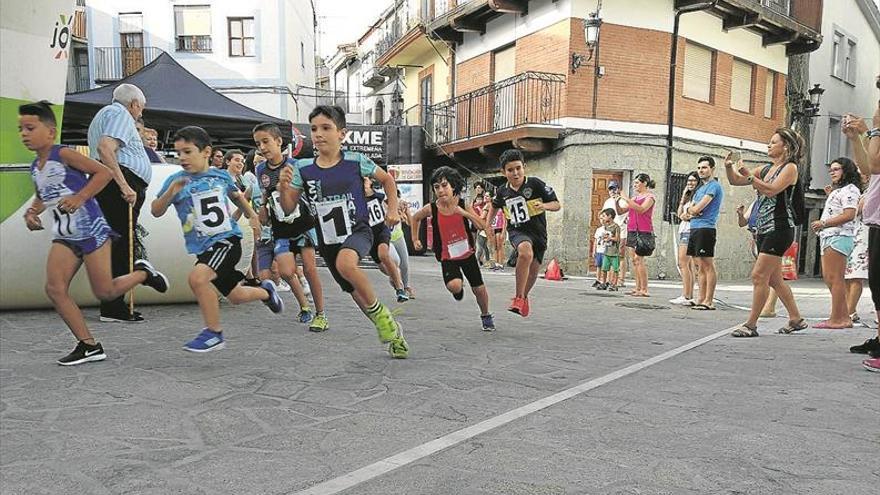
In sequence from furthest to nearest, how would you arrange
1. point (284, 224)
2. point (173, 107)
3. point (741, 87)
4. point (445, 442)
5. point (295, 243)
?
point (741, 87) → point (173, 107) → point (295, 243) → point (284, 224) → point (445, 442)

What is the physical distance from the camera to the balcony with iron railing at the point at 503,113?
1610 cm

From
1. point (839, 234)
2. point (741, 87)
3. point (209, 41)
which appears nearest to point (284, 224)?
point (839, 234)

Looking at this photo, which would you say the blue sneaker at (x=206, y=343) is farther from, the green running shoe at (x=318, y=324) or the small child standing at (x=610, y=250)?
the small child standing at (x=610, y=250)

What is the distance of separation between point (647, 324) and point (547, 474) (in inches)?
192

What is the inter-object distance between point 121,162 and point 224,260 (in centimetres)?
183

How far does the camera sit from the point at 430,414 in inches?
137

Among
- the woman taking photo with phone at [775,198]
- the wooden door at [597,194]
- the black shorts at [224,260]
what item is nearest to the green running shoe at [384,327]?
the black shorts at [224,260]

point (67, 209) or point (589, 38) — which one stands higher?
point (589, 38)

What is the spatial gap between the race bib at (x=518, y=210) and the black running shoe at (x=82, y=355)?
3880 millimetres

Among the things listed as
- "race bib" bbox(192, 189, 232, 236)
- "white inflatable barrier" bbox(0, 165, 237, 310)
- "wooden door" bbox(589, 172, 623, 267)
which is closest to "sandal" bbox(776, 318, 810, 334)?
"race bib" bbox(192, 189, 232, 236)

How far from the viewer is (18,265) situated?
655 cm

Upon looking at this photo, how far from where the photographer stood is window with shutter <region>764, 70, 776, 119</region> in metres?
20.3

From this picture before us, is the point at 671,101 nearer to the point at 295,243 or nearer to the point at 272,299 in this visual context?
the point at 295,243

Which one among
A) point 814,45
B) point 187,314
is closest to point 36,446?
point 187,314
